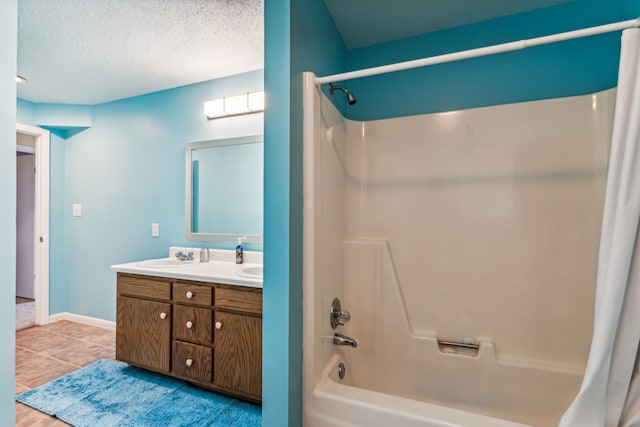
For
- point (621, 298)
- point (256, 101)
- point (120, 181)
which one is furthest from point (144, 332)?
point (621, 298)

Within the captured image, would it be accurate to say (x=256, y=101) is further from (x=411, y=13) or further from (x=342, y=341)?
(x=342, y=341)

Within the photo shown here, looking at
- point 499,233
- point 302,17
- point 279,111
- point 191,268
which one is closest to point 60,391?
point 191,268

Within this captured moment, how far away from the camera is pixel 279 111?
122cm

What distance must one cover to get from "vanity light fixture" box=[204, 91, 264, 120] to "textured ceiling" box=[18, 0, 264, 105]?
0.75ft

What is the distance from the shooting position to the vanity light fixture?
8.19ft

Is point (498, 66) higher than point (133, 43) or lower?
lower

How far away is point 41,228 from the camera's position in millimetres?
3363

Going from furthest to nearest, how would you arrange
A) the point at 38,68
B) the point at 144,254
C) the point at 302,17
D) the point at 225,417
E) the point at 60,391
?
1. the point at 144,254
2. the point at 38,68
3. the point at 60,391
4. the point at 225,417
5. the point at 302,17

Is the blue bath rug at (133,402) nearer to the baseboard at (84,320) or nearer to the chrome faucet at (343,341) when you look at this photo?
the chrome faucet at (343,341)

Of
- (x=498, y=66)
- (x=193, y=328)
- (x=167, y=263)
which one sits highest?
(x=498, y=66)

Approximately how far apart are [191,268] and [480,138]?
213cm

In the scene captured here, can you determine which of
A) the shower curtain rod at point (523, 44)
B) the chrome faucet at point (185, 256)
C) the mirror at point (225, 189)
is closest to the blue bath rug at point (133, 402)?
the chrome faucet at point (185, 256)

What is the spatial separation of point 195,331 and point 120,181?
199 centimetres

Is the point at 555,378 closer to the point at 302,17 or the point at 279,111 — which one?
the point at 279,111
